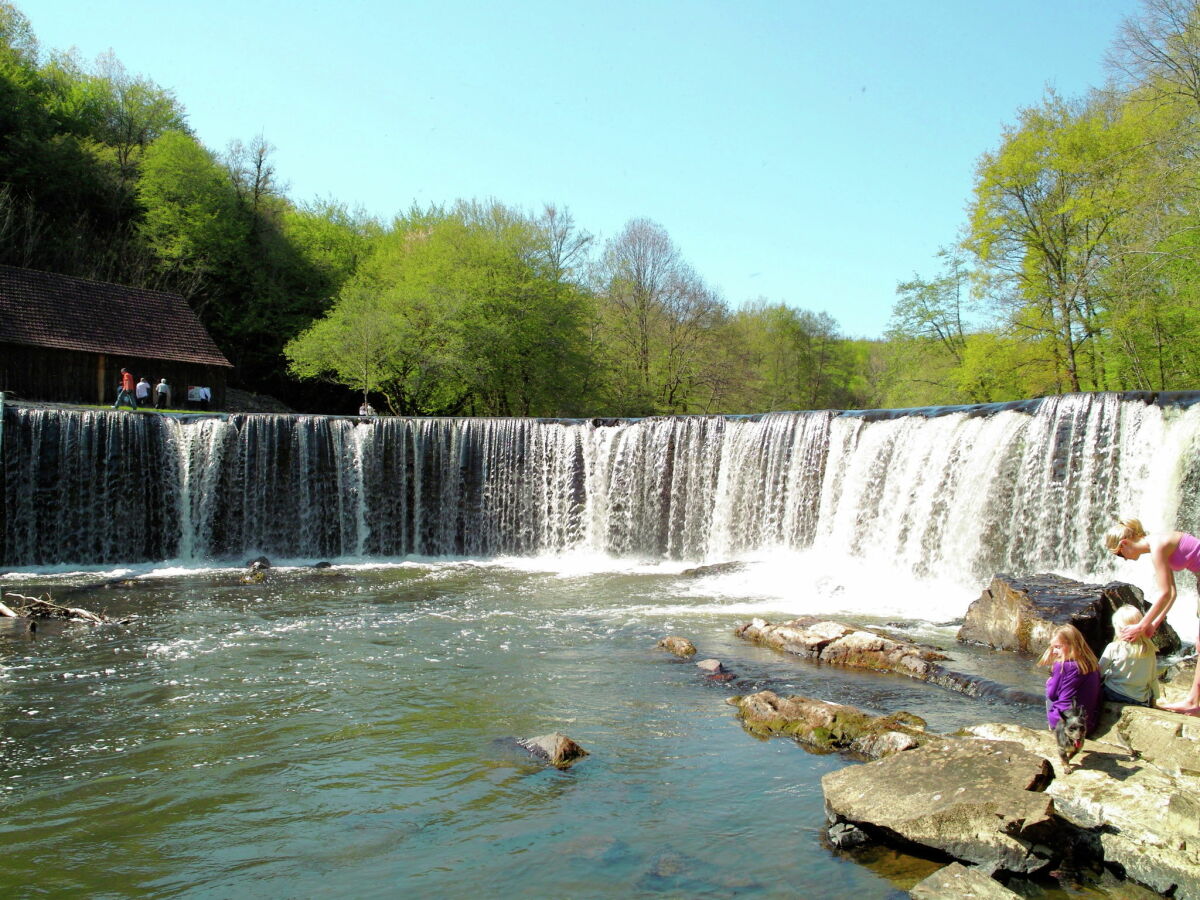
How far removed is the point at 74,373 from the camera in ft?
82.6

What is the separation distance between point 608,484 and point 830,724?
517 inches

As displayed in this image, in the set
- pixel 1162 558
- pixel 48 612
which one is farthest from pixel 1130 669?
pixel 48 612

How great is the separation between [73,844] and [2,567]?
47.3ft

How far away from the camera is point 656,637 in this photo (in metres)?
11.1

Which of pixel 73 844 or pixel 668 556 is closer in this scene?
pixel 73 844

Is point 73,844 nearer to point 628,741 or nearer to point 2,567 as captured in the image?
point 628,741

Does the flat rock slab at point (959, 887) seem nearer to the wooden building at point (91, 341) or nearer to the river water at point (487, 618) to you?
the river water at point (487, 618)

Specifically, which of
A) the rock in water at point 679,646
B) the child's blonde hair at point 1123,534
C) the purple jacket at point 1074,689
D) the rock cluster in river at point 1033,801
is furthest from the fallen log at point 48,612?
the child's blonde hair at point 1123,534

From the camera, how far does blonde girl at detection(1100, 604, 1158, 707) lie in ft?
18.1

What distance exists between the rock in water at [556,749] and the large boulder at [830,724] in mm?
1524

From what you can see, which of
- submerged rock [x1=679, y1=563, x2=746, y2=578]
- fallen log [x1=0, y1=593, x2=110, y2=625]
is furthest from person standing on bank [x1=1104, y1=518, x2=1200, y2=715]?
fallen log [x1=0, y1=593, x2=110, y2=625]

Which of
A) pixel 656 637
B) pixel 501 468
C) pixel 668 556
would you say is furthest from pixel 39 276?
pixel 656 637

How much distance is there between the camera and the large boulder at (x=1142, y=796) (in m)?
4.56

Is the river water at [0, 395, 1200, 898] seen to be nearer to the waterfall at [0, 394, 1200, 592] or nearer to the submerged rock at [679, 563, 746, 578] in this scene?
the waterfall at [0, 394, 1200, 592]
